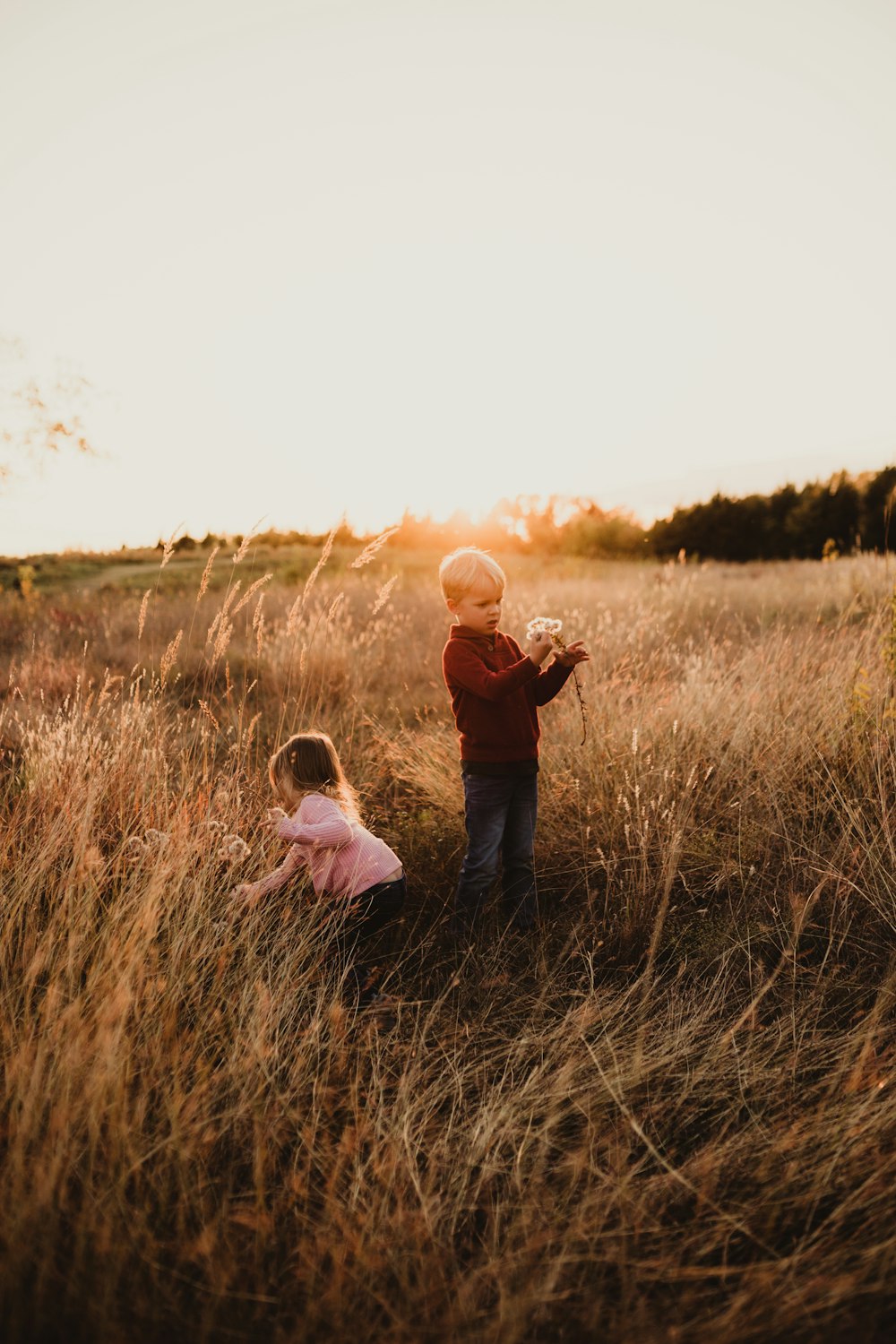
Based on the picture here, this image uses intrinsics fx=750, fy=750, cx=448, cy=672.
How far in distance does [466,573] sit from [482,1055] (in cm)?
152

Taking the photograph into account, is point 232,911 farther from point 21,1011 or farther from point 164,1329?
point 164,1329

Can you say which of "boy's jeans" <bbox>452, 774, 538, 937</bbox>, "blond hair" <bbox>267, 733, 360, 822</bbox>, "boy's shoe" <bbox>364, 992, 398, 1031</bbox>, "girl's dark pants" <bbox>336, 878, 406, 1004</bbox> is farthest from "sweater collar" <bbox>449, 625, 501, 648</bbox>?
"boy's shoe" <bbox>364, 992, 398, 1031</bbox>

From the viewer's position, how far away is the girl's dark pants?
245cm

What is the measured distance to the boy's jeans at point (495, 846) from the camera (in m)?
2.73

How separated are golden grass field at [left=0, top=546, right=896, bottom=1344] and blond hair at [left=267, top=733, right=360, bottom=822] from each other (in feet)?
0.75

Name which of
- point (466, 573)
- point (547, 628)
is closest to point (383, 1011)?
point (547, 628)

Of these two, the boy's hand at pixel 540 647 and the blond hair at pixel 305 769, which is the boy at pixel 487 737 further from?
the blond hair at pixel 305 769

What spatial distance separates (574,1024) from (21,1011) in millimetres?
1419

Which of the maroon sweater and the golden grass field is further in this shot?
the maroon sweater

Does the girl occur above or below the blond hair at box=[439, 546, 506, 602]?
below

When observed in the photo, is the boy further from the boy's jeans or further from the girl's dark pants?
the girl's dark pants

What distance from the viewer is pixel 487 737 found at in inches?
107

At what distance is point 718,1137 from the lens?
5.30 feet

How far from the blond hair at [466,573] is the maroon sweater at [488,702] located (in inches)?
5.4
